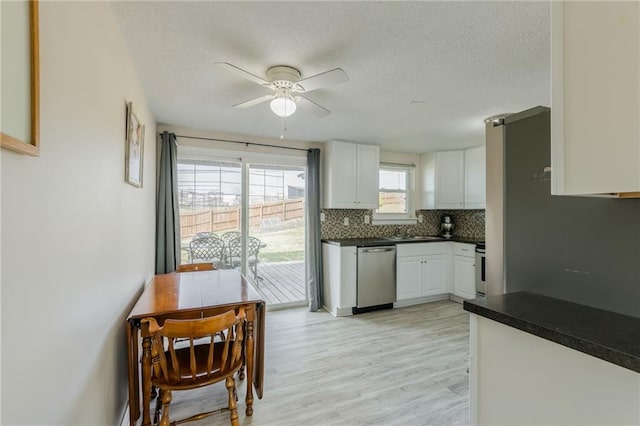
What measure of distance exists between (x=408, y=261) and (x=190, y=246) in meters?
3.00

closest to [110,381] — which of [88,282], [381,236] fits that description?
[88,282]

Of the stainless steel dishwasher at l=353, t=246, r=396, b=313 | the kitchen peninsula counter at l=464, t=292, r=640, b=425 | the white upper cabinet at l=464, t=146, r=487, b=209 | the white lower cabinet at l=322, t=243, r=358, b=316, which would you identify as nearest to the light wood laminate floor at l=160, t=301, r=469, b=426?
the white lower cabinet at l=322, t=243, r=358, b=316

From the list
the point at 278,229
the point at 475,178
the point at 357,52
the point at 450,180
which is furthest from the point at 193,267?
the point at 475,178

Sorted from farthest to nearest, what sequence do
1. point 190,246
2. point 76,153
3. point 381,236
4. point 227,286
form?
point 381,236, point 190,246, point 227,286, point 76,153

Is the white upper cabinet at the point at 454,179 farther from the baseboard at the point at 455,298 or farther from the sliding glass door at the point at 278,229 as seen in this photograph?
the sliding glass door at the point at 278,229

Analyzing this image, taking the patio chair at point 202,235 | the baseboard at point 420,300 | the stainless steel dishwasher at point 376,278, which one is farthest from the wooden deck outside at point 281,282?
the baseboard at point 420,300

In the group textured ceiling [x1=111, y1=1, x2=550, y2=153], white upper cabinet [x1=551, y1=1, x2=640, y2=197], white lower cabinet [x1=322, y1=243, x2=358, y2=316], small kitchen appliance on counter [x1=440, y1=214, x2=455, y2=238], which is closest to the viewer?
white upper cabinet [x1=551, y1=1, x2=640, y2=197]

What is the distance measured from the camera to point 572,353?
0.95m

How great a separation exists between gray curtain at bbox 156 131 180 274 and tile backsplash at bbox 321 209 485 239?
199 centimetres

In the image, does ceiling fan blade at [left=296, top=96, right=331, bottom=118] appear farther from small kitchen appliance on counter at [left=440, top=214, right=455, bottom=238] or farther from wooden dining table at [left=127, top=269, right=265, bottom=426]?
small kitchen appliance on counter at [left=440, top=214, right=455, bottom=238]

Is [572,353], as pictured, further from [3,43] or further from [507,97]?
[507,97]

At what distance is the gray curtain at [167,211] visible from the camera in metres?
3.21

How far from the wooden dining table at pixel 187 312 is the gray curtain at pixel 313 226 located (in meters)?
1.62

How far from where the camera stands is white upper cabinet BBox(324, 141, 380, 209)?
4020mm
